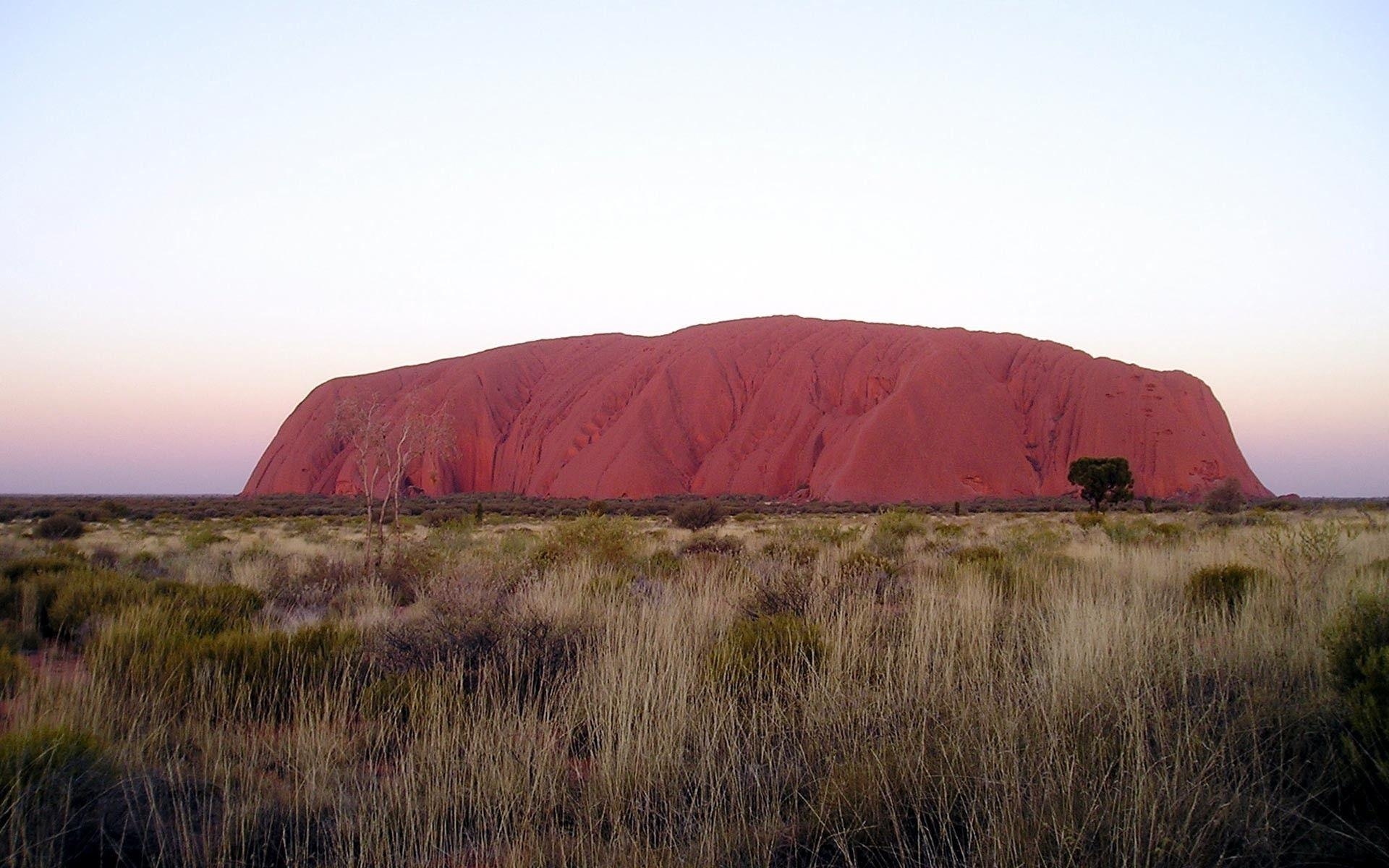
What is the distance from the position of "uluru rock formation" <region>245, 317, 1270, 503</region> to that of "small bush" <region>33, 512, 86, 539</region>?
1161 inches

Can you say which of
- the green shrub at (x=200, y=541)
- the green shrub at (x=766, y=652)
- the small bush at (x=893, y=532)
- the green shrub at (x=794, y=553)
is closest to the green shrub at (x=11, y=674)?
the green shrub at (x=766, y=652)

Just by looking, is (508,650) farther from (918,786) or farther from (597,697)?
(918,786)

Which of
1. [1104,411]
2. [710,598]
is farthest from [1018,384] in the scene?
[710,598]

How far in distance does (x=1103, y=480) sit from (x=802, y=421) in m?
29.1

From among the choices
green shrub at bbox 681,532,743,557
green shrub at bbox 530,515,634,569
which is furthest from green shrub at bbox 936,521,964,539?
green shrub at bbox 530,515,634,569

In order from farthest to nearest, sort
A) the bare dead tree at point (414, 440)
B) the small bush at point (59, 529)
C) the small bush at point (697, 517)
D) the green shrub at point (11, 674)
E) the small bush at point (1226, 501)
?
the small bush at point (1226, 501), the small bush at point (697, 517), the small bush at point (59, 529), the bare dead tree at point (414, 440), the green shrub at point (11, 674)

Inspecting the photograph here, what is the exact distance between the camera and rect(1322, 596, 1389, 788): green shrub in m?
3.07

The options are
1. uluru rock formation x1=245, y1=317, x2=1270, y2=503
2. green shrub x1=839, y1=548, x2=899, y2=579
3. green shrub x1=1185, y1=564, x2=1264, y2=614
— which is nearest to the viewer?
green shrub x1=1185, y1=564, x2=1264, y2=614

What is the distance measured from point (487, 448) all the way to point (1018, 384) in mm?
46395

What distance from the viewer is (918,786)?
3045 millimetres

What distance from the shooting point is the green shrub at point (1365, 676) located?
307cm

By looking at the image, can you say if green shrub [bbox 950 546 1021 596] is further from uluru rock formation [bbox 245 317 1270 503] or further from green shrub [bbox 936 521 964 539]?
uluru rock formation [bbox 245 317 1270 503]

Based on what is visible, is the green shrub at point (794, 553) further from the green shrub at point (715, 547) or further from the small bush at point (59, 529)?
the small bush at point (59, 529)

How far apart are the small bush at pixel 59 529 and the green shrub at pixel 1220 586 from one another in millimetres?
23954
